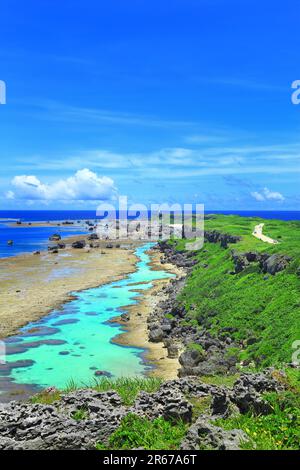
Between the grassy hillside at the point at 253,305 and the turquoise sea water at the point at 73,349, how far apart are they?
9.39 meters

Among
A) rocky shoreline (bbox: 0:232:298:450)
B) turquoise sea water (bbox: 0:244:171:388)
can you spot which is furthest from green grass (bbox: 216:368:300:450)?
turquoise sea water (bbox: 0:244:171:388)

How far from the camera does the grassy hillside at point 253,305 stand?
34.2 m

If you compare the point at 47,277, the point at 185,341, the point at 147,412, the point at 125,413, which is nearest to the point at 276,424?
the point at 147,412

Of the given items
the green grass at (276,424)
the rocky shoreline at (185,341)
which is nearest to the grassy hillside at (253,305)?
the rocky shoreline at (185,341)

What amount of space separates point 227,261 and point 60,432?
171ft

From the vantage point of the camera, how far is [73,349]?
4306cm

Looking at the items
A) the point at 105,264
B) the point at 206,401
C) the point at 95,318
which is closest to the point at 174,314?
the point at 95,318

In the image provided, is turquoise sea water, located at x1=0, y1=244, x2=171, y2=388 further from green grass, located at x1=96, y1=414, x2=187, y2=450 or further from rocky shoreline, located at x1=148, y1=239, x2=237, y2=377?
green grass, located at x1=96, y1=414, x2=187, y2=450

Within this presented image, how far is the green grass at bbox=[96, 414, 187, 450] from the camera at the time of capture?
1444cm

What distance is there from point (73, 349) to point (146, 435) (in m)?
29.8

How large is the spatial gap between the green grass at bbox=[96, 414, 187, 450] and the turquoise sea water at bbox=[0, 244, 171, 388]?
19.2 m

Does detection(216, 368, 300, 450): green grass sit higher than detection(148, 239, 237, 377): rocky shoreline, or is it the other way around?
detection(216, 368, 300, 450): green grass

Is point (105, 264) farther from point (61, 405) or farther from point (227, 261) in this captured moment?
point (61, 405)

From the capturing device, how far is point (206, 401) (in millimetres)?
17734
